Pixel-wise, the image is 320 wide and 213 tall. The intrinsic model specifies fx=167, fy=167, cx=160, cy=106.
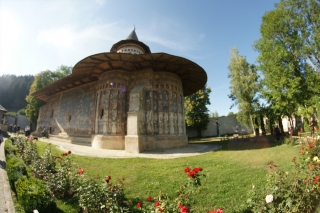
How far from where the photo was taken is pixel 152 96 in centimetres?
1138

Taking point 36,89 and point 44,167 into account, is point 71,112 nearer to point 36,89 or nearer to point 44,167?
point 44,167

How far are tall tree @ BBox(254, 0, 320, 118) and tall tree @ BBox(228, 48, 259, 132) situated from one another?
16.8ft

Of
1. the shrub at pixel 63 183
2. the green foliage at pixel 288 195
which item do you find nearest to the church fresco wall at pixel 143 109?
the shrub at pixel 63 183

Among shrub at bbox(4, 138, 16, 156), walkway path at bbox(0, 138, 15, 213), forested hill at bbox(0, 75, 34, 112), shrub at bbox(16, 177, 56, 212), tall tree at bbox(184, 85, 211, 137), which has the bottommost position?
walkway path at bbox(0, 138, 15, 213)

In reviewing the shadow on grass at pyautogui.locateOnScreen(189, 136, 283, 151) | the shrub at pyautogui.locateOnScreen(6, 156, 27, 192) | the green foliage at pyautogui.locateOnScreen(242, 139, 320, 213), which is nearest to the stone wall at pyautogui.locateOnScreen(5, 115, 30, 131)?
the shrub at pyautogui.locateOnScreen(6, 156, 27, 192)

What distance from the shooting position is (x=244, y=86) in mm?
18578

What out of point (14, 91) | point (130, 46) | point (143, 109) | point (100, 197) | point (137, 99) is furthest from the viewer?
point (14, 91)

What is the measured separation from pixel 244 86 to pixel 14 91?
7785 centimetres

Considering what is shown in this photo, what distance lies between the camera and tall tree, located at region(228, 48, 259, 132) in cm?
1853

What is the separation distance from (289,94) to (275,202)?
448 inches

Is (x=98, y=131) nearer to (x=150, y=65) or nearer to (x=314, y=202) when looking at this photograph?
(x=150, y=65)

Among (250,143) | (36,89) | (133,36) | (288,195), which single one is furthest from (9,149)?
(36,89)

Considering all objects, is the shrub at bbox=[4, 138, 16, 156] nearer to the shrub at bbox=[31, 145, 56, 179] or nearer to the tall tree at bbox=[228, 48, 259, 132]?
the shrub at bbox=[31, 145, 56, 179]

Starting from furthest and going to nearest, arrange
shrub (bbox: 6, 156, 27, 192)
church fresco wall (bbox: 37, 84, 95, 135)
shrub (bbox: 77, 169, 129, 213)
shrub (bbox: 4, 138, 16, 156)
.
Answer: church fresco wall (bbox: 37, 84, 95, 135) → shrub (bbox: 4, 138, 16, 156) → shrub (bbox: 6, 156, 27, 192) → shrub (bbox: 77, 169, 129, 213)
